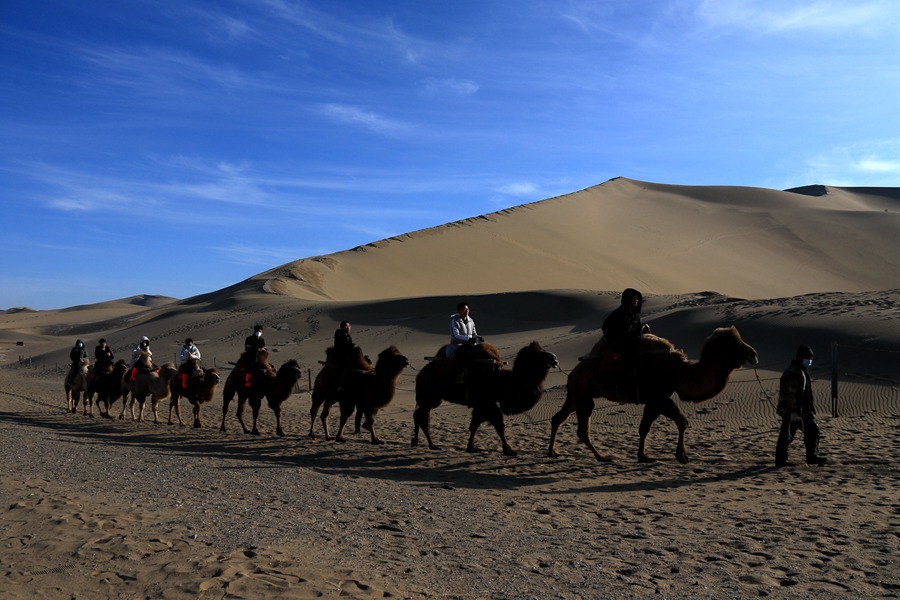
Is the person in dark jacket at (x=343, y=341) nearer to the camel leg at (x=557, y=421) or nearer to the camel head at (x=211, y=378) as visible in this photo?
the camel leg at (x=557, y=421)

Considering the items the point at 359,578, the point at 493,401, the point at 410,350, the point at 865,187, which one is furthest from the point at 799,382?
the point at 865,187

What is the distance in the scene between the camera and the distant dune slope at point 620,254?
62344mm

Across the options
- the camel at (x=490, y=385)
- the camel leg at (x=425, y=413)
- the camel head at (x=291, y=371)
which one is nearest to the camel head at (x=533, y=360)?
the camel at (x=490, y=385)

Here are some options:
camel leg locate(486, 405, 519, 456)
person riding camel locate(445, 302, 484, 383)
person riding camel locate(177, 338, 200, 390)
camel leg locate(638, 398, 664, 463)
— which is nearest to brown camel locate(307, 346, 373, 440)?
person riding camel locate(445, 302, 484, 383)

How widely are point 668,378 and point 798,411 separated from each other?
70.3 inches

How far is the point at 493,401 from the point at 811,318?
1548 cm

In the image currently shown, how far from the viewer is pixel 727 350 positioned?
36.6 ft

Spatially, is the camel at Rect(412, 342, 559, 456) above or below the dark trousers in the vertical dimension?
above

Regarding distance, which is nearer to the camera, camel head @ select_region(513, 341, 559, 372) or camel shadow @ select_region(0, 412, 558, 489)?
camel shadow @ select_region(0, 412, 558, 489)

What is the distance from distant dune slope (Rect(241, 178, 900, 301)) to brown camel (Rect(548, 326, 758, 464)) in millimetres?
44990

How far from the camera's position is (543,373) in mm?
12586

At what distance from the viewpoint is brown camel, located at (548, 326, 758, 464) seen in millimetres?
11164

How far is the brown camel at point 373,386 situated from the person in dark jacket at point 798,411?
6.18 meters

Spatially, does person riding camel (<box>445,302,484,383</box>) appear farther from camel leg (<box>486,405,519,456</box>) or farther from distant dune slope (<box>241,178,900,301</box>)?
distant dune slope (<box>241,178,900,301</box>)
